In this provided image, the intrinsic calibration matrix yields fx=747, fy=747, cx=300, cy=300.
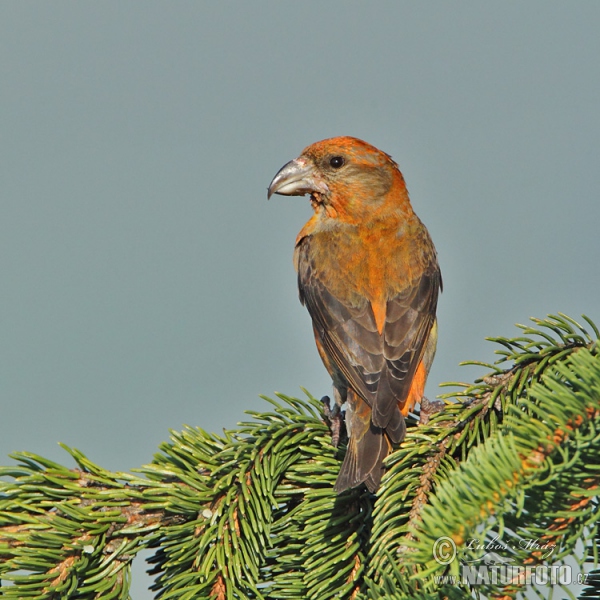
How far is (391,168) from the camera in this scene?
18.3 ft

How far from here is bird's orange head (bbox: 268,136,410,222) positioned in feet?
17.6

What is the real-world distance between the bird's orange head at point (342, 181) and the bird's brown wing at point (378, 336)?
780 mm

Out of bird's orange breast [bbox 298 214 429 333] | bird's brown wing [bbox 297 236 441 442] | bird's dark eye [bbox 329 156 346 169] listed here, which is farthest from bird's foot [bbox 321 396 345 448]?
bird's dark eye [bbox 329 156 346 169]

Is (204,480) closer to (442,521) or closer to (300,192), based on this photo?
(442,521)

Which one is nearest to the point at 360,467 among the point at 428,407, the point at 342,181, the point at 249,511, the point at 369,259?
the point at 249,511

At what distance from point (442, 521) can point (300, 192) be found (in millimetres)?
3918

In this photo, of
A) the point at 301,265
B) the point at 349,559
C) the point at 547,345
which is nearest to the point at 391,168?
the point at 301,265

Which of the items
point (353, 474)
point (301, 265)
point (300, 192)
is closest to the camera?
point (353, 474)

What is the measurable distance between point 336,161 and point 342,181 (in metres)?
0.16

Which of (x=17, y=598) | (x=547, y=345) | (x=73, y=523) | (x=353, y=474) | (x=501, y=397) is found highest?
(x=547, y=345)

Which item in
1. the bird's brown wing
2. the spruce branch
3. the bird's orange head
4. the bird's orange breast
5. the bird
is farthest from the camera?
the bird's orange head

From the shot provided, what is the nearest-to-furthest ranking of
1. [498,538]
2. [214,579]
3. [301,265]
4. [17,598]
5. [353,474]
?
[498,538] < [17,598] < [214,579] < [353,474] < [301,265]

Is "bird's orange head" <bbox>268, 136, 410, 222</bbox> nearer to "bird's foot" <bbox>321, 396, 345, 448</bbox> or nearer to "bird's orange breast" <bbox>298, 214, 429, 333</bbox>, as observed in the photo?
"bird's orange breast" <bbox>298, 214, 429, 333</bbox>

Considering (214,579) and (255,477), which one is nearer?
(214,579)
